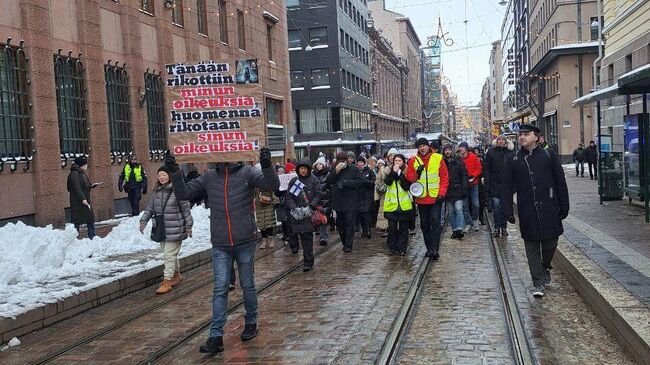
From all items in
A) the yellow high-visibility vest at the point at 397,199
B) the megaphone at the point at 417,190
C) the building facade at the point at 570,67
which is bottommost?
the yellow high-visibility vest at the point at 397,199

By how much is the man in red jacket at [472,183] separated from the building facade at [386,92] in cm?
5403

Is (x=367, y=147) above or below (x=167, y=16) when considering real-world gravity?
below

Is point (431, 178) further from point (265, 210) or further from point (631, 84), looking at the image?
point (631, 84)

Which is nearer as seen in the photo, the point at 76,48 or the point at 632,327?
the point at 632,327

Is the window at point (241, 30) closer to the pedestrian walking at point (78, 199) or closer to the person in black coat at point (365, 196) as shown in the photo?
the person in black coat at point (365, 196)

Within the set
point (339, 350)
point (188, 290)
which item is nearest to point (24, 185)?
point (188, 290)

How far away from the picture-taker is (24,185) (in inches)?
640

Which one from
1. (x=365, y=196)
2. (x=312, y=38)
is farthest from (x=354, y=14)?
(x=365, y=196)

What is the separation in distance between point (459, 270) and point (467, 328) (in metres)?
3.39

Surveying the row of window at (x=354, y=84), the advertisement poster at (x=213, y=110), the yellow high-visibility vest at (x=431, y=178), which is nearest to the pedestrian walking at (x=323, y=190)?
the yellow high-visibility vest at (x=431, y=178)

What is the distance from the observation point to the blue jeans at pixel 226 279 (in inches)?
258

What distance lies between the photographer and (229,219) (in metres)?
6.69

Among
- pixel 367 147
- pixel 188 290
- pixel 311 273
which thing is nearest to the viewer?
pixel 188 290

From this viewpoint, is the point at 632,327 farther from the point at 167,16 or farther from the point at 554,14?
the point at 554,14
